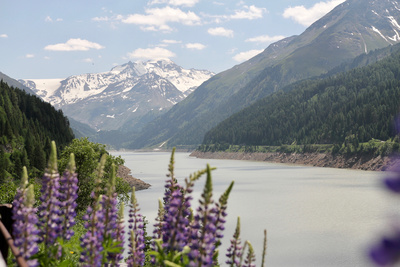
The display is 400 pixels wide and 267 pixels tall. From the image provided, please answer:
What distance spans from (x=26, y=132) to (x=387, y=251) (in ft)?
505

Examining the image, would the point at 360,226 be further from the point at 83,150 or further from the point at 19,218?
the point at 19,218

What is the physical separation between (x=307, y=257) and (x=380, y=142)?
14615 cm

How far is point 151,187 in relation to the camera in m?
115

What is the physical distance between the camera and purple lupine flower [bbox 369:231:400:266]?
211 centimetres

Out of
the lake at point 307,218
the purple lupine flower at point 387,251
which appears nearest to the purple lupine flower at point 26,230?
the purple lupine flower at point 387,251

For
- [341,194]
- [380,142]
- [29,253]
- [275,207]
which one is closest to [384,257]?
[29,253]

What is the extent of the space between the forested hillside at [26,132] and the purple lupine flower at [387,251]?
9106 cm

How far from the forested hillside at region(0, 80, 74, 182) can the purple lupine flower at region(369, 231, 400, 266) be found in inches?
3585

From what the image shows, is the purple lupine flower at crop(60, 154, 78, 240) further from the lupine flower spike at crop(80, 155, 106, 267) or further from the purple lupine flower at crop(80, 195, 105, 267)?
the purple lupine flower at crop(80, 195, 105, 267)

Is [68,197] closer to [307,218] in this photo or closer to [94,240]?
[94,240]

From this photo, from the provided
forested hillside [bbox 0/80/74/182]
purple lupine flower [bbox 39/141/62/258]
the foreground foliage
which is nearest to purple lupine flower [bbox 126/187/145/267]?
the foreground foliage

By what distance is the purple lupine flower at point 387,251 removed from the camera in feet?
6.93

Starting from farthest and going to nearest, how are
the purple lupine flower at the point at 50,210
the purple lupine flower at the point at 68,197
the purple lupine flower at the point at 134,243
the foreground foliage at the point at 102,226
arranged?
the purple lupine flower at the point at 134,243
the purple lupine flower at the point at 68,197
the purple lupine flower at the point at 50,210
the foreground foliage at the point at 102,226

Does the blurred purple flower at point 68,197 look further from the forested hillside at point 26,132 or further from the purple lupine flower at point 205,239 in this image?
the forested hillside at point 26,132
